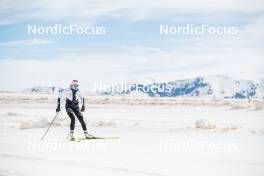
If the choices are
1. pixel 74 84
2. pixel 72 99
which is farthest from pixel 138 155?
pixel 72 99

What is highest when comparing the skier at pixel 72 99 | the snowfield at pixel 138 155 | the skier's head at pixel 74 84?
the skier's head at pixel 74 84

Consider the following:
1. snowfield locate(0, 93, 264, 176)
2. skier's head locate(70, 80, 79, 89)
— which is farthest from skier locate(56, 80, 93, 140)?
snowfield locate(0, 93, 264, 176)

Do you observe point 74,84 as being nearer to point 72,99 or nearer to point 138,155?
point 72,99

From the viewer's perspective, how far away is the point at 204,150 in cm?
1114

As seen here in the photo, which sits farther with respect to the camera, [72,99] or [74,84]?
[72,99]

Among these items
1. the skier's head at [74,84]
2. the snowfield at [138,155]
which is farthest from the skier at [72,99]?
the snowfield at [138,155]

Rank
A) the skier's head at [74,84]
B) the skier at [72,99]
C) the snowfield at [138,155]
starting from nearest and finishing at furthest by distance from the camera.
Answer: the snowfield at [138,155], the skier's head at [74,84], the skier at [72,99]

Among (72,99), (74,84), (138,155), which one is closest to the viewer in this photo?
(138,155)

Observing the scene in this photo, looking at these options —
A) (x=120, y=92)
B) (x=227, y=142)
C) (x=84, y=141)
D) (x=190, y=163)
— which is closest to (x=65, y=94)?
(x=84, y=141)

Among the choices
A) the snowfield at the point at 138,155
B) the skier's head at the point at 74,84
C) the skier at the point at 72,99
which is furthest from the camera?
the skier at the point at 72,99

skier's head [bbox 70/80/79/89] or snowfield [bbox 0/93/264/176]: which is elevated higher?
skier's head [bbox 70/80/79/89]

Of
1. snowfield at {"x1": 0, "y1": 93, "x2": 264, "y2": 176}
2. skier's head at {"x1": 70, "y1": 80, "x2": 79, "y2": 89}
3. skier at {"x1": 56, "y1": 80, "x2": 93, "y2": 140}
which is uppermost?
skier's head at {"x1": 70, "y1": 80, "x2": 79, "y2": 89}

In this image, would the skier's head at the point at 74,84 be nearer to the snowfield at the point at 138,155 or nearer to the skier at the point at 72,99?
the skier at the point at 72,99

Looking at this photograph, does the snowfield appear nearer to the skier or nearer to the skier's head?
the skier
